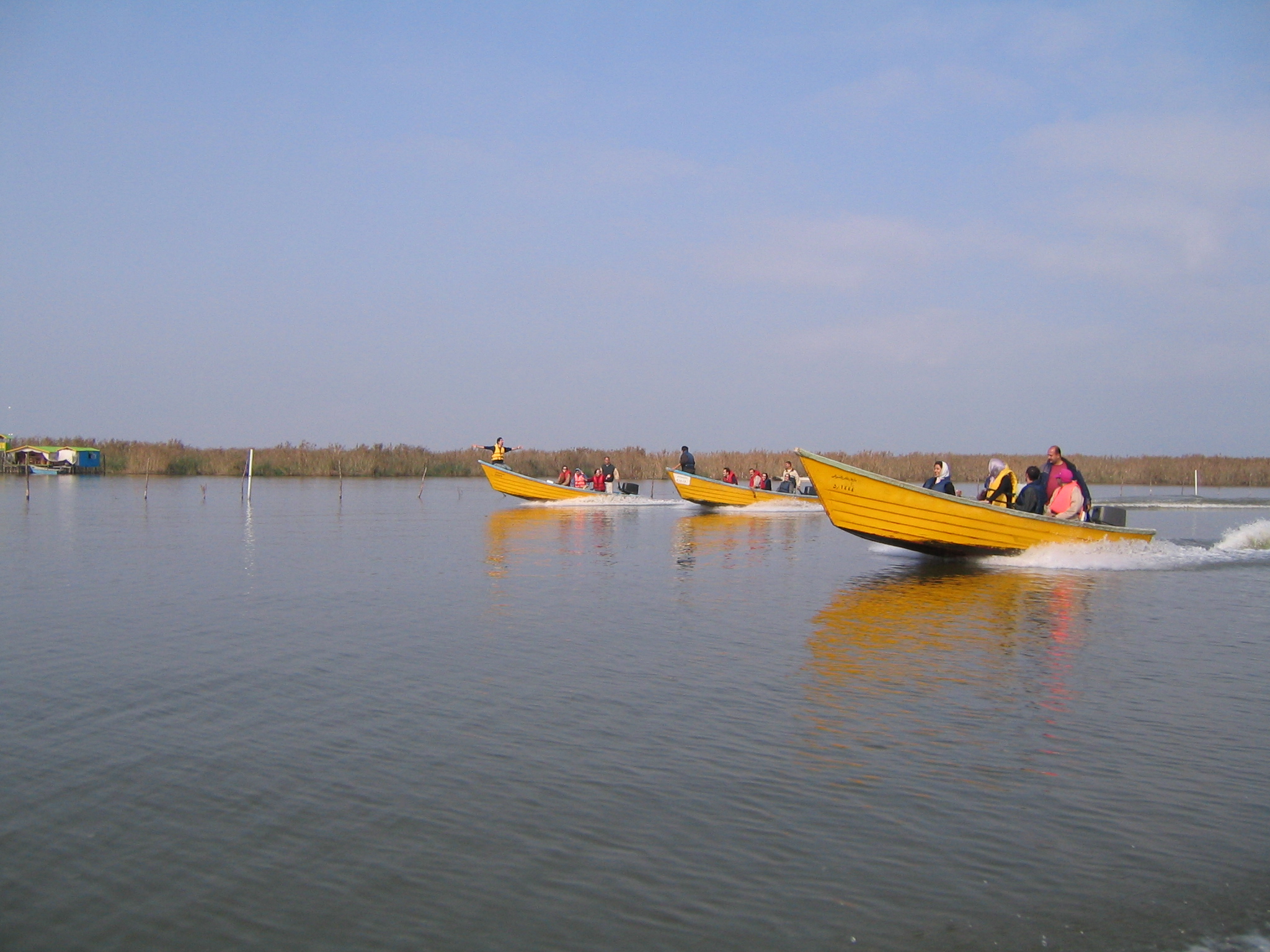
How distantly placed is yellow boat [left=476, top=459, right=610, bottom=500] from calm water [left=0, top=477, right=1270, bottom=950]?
21394 mm

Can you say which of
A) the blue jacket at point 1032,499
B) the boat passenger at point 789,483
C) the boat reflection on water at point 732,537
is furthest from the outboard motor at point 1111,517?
the boat passenger at point 789,483

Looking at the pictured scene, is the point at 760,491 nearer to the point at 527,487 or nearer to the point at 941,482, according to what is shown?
the point at 527,487

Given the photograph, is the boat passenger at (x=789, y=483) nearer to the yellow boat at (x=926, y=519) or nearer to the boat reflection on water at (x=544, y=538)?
the boat reflection on water at (x=544, y=538)

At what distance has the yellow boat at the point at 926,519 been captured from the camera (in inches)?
647

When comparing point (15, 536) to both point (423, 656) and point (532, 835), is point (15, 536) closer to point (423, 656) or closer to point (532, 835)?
point (423, 656)

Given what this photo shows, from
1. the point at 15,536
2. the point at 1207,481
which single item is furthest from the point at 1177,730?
the point at 1207,481

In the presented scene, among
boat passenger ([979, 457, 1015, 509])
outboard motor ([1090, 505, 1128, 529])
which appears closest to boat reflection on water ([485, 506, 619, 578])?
boat passenger ([979, 457, 1015, 509])

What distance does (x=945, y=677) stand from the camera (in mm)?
8797

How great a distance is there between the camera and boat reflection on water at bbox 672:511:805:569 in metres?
18.8

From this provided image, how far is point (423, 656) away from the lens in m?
9.42

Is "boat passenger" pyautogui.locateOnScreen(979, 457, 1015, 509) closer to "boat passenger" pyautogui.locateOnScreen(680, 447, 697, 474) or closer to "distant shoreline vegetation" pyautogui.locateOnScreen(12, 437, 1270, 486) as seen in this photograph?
"boat passenger" pyautogui.locateOnScreen(680, 447, 697, 474)

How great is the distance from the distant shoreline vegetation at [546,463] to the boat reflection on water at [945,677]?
38518 millimetres

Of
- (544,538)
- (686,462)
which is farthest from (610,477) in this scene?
(544,538)

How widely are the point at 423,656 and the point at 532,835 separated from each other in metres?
4.52
